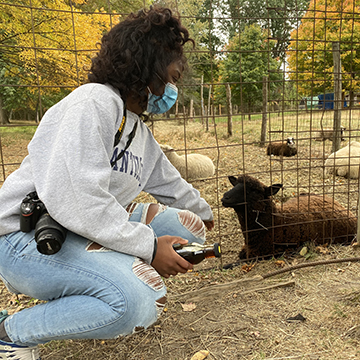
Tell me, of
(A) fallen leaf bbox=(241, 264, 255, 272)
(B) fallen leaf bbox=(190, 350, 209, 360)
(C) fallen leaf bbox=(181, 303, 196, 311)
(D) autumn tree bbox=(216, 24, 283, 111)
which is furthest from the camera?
(A) fallen leaf bbox=(241, 264, 255, 272)

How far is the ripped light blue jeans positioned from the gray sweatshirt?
0.10 m

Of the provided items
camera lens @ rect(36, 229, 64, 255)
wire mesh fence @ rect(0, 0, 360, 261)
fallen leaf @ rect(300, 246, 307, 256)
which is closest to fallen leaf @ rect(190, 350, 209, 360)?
camera lens @ rect(36, 229, 64, 255)

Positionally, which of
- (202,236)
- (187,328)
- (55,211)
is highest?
(55,211)

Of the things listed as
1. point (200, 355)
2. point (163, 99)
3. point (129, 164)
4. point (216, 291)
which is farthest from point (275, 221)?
point (129, 164)

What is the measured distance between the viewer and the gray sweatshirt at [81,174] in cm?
158

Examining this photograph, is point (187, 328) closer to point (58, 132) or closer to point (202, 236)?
point (202, 236)

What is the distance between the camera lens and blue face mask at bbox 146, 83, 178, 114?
2186 millimetres

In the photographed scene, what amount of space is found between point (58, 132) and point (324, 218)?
3.50 m

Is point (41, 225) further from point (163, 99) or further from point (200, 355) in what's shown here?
point (200, 355)

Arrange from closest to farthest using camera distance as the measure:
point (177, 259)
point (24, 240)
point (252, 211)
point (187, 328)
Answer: point (24, 240), point (177, 259), point (187, 328), point (252, 211)

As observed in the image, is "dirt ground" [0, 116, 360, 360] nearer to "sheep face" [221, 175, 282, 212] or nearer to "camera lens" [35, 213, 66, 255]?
"sheep face" [221, 175, 282, 212]

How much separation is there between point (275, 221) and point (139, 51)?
A: 2894 millimetres

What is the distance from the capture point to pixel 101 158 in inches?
65.3

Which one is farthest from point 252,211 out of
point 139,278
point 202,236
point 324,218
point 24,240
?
point 24,240
